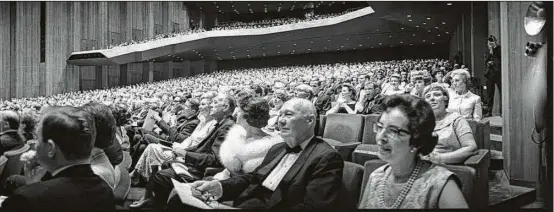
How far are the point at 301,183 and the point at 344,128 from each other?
3.35ft

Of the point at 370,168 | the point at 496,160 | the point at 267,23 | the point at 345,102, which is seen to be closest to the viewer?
the point at 370,168

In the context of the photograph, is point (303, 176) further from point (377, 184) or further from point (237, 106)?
point (237, 106)

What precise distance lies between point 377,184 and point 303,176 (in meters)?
0.36

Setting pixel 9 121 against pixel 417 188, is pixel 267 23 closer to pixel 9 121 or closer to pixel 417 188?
pixel 9 121

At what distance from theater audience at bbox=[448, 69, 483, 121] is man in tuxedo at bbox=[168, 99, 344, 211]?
967mm

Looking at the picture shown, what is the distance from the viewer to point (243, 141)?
2.92 metres

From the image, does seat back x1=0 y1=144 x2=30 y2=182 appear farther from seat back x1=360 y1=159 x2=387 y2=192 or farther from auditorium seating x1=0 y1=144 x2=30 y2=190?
seat back x1=360 y1=159 x2=387 y2=192

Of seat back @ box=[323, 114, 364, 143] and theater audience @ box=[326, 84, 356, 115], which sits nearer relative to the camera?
seat back @ box=[323, 114, 364, 143]

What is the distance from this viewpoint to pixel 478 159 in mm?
2562

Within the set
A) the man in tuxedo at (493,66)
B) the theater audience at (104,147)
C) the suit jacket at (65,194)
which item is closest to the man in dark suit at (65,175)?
the suit jacket at (65,194)

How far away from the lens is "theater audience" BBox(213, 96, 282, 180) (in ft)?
9.20

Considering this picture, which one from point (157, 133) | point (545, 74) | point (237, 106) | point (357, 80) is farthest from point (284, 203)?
point (357, 80)

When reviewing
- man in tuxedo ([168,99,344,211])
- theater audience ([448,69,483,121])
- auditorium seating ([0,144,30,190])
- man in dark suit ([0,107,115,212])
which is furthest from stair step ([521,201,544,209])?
auditorium seating ([0,144,30,190])

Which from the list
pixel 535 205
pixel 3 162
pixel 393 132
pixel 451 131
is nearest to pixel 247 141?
pixel 393 132
